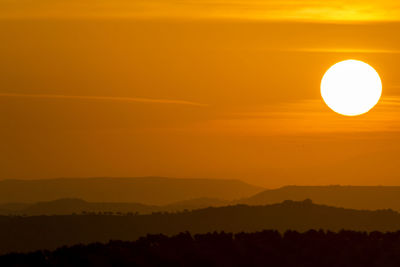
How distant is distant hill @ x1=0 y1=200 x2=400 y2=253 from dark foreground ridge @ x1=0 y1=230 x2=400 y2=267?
14352mm

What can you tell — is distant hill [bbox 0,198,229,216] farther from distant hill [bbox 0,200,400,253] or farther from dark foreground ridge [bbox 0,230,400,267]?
dark foreground ridge [bbox 0,230,400,267]

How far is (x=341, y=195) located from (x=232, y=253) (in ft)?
244

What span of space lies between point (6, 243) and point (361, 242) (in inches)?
680

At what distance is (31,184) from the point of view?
142250 millimetres

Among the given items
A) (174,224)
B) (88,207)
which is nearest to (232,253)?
(174,224)

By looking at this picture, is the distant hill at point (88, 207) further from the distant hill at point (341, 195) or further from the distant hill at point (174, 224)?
the distant hill at point (174, 224)

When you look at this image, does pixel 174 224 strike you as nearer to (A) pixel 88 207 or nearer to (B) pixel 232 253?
(B) pixel 232 253

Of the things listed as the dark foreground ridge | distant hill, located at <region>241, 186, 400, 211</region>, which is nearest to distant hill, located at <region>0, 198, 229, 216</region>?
distant hill, located at <region>241, 186, 400, 211</region>

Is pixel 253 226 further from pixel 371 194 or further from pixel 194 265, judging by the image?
pixel 371 194

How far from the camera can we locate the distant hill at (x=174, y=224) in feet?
132

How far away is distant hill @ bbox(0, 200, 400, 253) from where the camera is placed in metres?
40.2

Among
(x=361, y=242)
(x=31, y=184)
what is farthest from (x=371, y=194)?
(x=361, y=242)

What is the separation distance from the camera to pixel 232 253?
23812 millimetres

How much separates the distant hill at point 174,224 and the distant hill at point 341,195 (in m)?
44.5
